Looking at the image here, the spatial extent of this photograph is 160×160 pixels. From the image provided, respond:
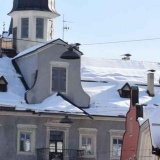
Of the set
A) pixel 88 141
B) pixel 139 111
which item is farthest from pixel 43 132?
pixel 139 111

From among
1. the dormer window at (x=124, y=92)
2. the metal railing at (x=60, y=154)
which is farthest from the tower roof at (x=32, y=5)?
the metal railing at (x=60, y=154)

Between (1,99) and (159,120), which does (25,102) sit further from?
(159,120)

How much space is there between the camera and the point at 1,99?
58406mm

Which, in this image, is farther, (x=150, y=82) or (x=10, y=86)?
(x=150, y=82)

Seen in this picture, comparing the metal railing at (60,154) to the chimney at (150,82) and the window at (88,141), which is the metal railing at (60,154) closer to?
the window at (88,141)

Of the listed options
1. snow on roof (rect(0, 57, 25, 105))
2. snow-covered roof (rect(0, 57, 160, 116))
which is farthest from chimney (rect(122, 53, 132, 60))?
snow on roof (rect(0, 57, 25, 105))

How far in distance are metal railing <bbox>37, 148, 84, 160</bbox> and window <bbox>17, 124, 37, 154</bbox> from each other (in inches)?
25.0

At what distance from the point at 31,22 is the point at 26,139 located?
421 inches

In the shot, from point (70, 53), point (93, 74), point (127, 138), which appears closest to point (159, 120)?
point (70, 53)

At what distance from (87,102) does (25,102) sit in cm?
418

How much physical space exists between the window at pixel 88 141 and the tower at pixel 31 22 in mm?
8885

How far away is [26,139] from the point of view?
2322 inches

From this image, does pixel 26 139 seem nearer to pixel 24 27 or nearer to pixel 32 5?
pixel 24 27

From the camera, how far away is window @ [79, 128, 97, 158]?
60094mm
